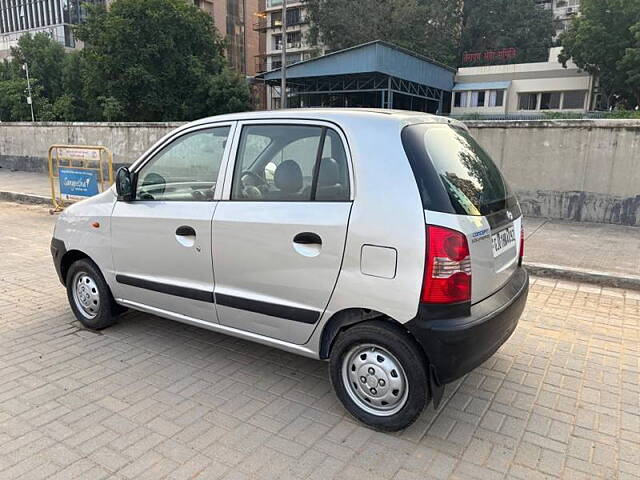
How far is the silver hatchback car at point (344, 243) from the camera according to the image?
2.68m

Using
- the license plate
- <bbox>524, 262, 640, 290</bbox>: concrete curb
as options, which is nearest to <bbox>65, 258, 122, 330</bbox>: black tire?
the license plate

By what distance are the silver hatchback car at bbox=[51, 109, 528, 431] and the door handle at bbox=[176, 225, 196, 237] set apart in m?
0.01

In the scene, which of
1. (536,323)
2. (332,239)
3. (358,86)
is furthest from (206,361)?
(358,86)

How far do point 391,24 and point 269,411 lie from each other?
4568cm

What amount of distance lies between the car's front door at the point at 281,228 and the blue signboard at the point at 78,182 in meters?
8.09

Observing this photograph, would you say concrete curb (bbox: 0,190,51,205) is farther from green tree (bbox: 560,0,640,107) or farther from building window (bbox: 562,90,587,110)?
building window (bbox: 562,90,587,110)

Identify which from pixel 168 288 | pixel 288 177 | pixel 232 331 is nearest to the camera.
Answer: pixel 288 177

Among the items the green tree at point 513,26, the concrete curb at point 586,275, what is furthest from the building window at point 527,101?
the concrete curb at point 586,275

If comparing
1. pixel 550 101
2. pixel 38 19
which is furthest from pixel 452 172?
pixel 38 19

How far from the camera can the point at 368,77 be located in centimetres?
3466

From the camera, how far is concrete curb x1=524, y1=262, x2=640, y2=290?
5648mm

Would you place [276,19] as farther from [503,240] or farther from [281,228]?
[503,240]

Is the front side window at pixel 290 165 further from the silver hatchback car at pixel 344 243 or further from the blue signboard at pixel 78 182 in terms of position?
the blue signboard at pixel 78 182

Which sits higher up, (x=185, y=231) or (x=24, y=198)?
(x=185, y=231)
